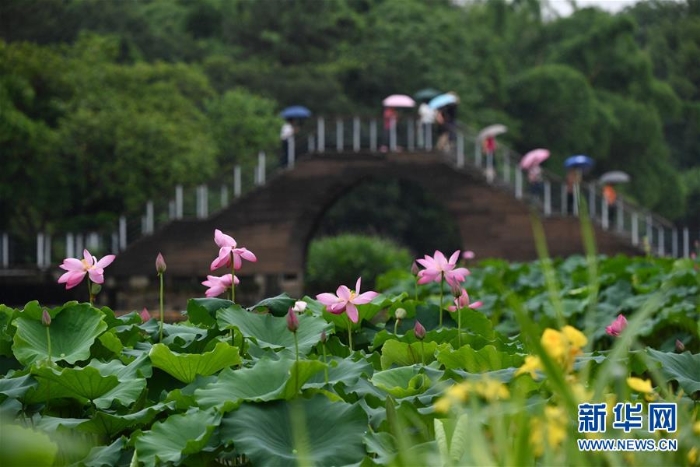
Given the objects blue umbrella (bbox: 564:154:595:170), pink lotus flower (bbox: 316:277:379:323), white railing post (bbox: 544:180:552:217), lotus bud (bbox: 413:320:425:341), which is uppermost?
pink lotus flower (bbox: 316:277:379:323)

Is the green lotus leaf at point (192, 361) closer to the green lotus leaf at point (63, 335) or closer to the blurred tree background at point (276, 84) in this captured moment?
the green lotus leaf at point (63, 335)

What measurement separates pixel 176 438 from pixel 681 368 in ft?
4.85

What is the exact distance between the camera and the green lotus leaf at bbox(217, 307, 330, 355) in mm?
4133

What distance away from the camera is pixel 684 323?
282 inches

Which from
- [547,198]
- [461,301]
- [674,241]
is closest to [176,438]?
[461,301]

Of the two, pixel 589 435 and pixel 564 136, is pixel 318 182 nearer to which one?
pixel 564 136

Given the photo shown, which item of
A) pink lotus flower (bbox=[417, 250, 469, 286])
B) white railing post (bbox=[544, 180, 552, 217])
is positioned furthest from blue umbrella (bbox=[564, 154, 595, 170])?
pink lotus flower (bbox=[417, 250, 469, 286])

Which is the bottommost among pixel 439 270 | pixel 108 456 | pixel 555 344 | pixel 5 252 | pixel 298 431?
pixel 5 252

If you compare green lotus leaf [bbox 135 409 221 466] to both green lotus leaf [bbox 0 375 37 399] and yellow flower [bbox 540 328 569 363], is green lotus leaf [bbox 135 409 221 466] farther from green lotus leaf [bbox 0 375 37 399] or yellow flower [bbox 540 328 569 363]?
yellow flower [bbox 540 328 569 363]

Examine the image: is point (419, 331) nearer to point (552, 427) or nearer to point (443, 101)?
point (552, 427)

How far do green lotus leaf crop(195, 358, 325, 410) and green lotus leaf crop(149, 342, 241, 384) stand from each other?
213mm

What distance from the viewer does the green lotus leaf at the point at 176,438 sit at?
312cm

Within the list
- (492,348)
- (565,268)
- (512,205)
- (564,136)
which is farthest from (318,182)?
(492,348)

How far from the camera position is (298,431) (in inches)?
123
